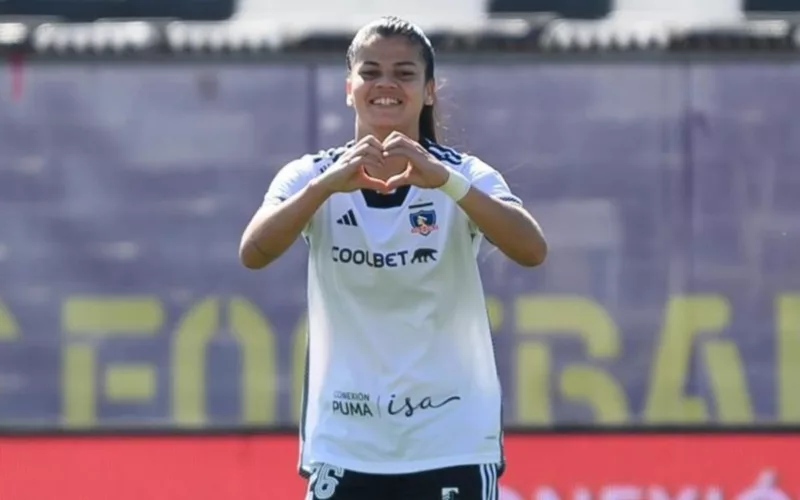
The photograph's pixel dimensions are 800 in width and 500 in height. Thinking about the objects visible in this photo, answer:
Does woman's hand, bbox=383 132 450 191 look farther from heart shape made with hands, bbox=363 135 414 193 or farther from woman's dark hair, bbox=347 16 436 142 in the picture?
woman's dark hair, bbox=347 16 436 142

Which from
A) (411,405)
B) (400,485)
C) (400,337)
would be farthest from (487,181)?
(400,485)

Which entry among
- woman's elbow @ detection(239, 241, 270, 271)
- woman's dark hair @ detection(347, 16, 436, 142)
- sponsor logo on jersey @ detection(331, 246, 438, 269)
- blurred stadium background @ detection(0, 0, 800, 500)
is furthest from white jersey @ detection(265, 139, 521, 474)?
blurred stadium background @ detection(0, 0, 800, 500)

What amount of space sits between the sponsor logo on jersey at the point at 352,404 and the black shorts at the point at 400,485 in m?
0.12

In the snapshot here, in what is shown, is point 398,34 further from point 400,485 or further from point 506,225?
point 400,485

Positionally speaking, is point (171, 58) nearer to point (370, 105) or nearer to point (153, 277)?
point (153, 277)

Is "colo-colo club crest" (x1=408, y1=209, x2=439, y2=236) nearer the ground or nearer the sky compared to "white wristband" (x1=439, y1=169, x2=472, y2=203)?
nearer the ground

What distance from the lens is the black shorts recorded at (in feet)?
11.9

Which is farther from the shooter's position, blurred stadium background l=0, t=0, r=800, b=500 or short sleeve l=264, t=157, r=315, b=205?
blurred stadium background l=0, t=0, r=800, b=500

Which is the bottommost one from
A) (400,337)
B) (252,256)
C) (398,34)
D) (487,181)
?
(400,337)

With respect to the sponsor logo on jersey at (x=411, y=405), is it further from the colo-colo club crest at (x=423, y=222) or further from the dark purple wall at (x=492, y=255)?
the dark purple wall at (x=492, y=255)

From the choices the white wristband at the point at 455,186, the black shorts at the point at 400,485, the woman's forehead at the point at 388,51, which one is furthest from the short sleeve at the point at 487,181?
the black shorts at the point at 400,485

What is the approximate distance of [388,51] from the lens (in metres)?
3.69

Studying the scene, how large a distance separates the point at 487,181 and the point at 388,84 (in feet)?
0.97

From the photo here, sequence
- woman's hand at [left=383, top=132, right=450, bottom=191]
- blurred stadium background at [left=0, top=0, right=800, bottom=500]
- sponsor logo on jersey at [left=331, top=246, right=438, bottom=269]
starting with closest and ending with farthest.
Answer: woman's hand at [left=383, top=132, right=450, bottom=191]
sponsor logo on jersey at [left=331, top=246, right=438, bottom=269]
blurred stadium background at [left=0, top=0, right=800, bottom=500]
